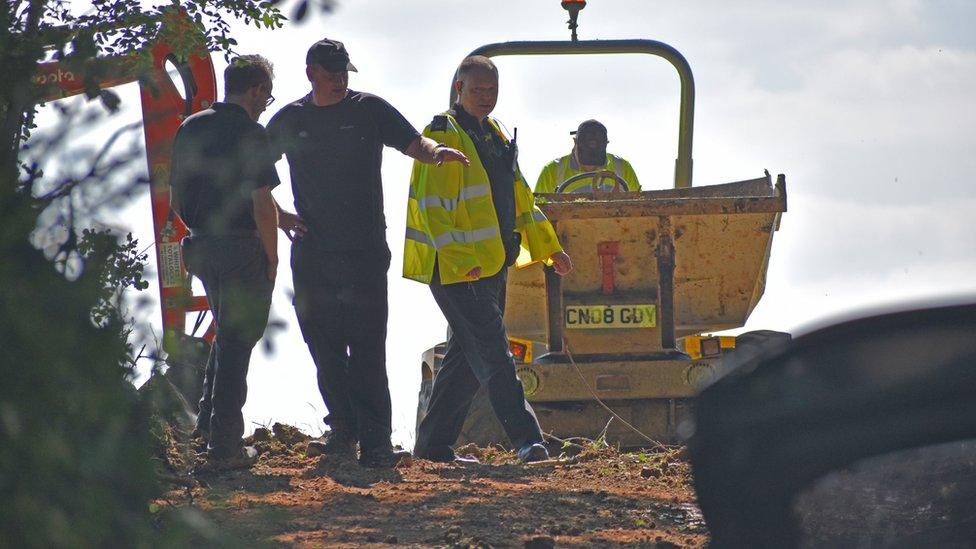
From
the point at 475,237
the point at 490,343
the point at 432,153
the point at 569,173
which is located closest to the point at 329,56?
the point at 432,153

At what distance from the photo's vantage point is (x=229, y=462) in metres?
6.80

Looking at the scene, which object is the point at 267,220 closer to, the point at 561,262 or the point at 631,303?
the point at 561,262

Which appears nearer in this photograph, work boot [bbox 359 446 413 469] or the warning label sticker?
work boot [bbox 359 446 413 469]

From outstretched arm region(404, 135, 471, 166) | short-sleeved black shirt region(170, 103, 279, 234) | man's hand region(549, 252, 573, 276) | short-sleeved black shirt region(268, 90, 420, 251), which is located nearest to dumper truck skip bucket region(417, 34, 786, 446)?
man's hand region(549, 252, 573, 276)

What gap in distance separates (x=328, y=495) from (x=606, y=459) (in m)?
2.25

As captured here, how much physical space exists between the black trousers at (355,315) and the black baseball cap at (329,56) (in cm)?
80

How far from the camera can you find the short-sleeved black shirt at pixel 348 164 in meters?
6.99

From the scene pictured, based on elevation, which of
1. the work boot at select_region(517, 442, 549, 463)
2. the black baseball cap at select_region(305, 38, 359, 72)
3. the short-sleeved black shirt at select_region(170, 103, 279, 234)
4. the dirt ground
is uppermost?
the black baseball cap at select_region(305, 38, 359, 72)

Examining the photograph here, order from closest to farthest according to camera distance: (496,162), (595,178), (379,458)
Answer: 1. (379,458)
2. (496,162)
3. (595,178)

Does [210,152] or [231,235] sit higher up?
[210,152]

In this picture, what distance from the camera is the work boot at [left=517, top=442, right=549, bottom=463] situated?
7.34 m

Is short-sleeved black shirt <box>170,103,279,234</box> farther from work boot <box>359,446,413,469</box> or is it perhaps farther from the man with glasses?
the man with glasses

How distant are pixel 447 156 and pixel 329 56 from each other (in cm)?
78

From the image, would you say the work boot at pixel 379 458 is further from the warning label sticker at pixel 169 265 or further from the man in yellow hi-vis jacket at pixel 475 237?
the warning label sticker at pixel 169 265
